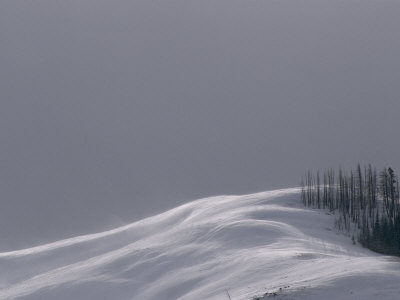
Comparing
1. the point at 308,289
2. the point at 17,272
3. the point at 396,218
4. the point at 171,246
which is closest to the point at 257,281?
the point at 308,289

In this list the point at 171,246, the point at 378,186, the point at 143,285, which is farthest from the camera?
the point at 378,186

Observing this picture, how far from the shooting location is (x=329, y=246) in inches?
1329

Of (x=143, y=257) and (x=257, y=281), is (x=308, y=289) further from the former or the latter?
(x=143, y=257)

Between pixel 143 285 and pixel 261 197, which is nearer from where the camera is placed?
pixel 143 285

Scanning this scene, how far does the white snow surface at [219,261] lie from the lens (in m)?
21.6

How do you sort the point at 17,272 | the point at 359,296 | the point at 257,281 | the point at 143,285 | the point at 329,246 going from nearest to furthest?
the point at 359,296 → the point at 257,281 → the point at 143,285 → the point at 329,246 → the point at 17,272

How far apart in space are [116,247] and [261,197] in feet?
33.6

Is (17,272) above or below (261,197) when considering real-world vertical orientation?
below

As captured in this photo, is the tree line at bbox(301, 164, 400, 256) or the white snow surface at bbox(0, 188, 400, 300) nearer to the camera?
the white snow surface at bbox(0, 188, 400, 300)

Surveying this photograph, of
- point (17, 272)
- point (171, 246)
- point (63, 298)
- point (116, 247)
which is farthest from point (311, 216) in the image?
point (17, 272)

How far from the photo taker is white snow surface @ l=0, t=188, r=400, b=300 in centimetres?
2162

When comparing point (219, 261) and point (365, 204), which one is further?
point (365, 204)

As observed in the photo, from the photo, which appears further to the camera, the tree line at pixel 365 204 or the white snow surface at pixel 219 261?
the tree line at pixel 365 204

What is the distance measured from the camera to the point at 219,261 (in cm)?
3033
